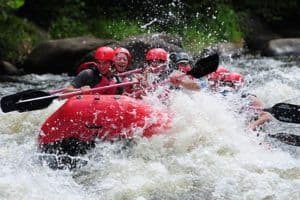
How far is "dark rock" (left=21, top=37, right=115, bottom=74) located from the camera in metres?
13.0

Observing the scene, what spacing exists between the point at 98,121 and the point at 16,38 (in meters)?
8.39

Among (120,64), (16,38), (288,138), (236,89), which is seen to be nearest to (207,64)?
A: (120,64)

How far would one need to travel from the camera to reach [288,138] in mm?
7098

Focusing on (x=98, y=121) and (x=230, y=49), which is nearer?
(x=98, y=121)

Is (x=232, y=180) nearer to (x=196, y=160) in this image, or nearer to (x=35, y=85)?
(x=196, y=160)

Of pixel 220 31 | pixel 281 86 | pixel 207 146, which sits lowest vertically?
pixel 220 31

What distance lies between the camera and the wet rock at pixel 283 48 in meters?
14.7

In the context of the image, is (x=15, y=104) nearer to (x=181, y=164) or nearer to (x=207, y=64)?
(x=181, y=164)

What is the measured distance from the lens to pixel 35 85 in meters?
11.8

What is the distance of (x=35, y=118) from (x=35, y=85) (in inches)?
137

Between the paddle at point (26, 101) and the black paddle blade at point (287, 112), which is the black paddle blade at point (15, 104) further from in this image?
the black paddle blade at point (287, 112)

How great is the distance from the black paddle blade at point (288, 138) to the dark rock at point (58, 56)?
679cm

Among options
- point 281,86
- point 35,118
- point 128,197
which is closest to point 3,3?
point 35,118

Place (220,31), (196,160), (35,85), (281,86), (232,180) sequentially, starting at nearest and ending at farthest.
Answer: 1. (232,180)
2. (196,160)
3. (281,86)
4. (35,85)
5. (220,31)
